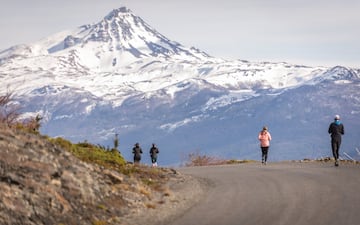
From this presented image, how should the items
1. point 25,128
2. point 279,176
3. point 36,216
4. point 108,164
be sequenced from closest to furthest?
point 36,216
point 25,128
point 108,164
point 279,176

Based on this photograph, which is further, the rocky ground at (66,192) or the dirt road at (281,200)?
the dirt road at (281,200)

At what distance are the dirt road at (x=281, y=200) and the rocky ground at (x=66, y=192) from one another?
94 cm

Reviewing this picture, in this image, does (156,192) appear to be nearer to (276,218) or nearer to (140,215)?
(140,215)

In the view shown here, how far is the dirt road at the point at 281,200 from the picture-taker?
58.6 ft

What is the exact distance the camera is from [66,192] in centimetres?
1908

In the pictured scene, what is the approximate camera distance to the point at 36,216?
16.8m

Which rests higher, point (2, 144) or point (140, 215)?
point (2, 144)

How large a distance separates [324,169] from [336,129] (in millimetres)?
2620

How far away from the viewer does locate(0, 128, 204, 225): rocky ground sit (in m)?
17.2

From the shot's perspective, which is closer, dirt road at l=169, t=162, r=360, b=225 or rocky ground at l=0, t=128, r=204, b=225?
rocky ground at l=0, t=128, r=204, b=225

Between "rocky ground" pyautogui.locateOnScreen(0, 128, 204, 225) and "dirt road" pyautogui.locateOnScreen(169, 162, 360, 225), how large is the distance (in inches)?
37.0

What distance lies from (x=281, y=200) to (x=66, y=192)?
616 centimetres

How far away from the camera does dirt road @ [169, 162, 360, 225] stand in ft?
58.6

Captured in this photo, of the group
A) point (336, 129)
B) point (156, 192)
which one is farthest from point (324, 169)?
point (156, 192)
